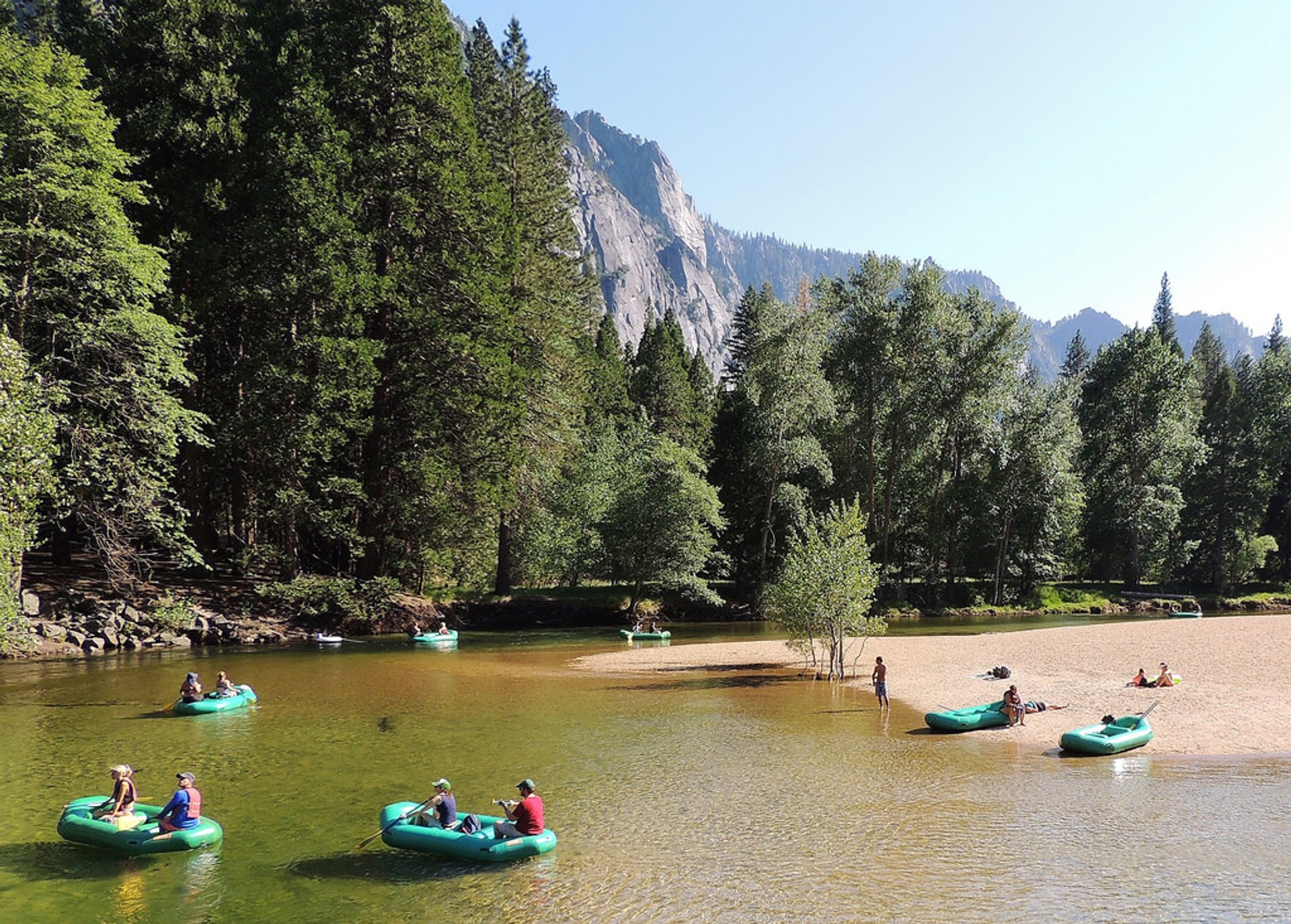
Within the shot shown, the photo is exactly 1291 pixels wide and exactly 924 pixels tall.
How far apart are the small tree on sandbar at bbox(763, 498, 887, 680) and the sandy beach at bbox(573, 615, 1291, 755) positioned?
6.74 ft

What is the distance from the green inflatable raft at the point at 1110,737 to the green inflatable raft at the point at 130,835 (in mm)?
18954

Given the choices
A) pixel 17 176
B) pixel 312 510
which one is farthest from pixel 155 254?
pixel 312 510

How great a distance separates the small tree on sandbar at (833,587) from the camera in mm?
29375

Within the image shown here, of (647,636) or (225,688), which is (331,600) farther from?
(225,688)

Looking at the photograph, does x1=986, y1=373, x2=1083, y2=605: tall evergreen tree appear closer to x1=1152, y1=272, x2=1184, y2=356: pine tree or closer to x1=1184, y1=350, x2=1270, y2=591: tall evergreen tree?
x1=1184, y1=350, x2=1270, y2=591: tall evergreen tree

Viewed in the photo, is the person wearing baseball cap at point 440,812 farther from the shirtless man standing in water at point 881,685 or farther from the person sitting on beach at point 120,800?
the shirtless man standing in water at point 881,685

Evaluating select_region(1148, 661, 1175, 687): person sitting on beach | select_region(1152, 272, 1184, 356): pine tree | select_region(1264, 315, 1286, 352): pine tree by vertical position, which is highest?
select_region(1152, 272, 1184, 356): pine tree

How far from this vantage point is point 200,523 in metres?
42.5

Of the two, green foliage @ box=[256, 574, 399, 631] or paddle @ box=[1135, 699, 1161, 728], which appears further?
green foliage @ box=[256, 574, 399, 631]

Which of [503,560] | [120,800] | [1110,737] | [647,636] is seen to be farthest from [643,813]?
[503,560]

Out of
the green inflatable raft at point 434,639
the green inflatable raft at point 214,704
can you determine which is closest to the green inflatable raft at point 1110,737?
the green inflatable raft at point 214,704

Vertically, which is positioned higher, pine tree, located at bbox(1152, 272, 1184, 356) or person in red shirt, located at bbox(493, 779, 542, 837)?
pine tree, located at bbox(1152, 272, 1184, 356)

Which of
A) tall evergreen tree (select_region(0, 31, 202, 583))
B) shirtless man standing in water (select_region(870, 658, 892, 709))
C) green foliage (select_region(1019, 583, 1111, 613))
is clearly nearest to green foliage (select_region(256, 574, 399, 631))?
tall evergreen tree (select_region(0, 31, 202, 583))

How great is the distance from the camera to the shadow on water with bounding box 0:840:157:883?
41.0 ft
